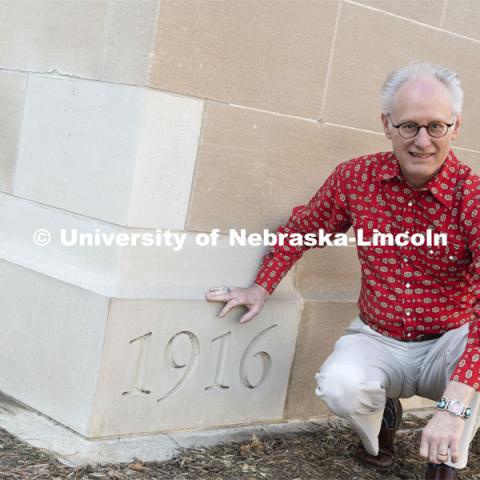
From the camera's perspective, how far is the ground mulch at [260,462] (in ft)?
10.0

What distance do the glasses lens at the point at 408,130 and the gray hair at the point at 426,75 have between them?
10 cm

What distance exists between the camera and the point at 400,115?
319 centimetres

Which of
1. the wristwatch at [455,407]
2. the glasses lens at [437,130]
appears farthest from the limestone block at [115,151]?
the wristwatch at [455,407]

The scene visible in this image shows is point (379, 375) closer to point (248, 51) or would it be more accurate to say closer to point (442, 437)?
point (442, 437)

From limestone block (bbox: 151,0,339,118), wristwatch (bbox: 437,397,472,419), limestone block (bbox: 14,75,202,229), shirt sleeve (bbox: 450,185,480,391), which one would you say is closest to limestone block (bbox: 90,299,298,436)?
limestone block (bbox: 14,75,202,229)

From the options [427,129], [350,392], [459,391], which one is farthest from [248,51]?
[459,391]

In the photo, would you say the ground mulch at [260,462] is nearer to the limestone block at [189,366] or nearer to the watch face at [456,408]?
the limestone block at [189,366]

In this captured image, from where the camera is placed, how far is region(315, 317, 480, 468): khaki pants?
327 centimetres

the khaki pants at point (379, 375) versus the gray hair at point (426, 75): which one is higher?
the gray hair at point (426, 75)

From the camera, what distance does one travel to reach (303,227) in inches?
143

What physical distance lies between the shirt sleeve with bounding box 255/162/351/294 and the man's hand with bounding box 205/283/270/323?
0.04 m

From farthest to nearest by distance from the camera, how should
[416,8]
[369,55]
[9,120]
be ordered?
[416,8] → [369,55] → [9,120]

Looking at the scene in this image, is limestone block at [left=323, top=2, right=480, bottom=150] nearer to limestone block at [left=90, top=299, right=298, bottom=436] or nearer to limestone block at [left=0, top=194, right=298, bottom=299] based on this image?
limestone block at [left=0, top=194, right=298, bottom=299]

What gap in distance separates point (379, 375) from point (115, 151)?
128cm
